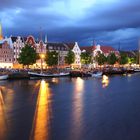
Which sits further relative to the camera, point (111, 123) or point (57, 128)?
point (111, 123)

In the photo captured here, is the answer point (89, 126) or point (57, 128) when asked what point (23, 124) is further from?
point (89, 126)

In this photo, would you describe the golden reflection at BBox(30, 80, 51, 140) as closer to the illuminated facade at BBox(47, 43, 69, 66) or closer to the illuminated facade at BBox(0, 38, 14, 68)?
the illuminated facade at BBox(0, 38, 14, 68)

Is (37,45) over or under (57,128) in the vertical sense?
over

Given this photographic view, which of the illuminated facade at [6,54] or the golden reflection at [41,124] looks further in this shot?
the illuminated facade at [6,54]

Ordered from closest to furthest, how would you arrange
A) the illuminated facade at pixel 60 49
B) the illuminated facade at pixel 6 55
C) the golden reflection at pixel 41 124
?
the golden reflection at pixel 41 124 < the illuminated facade at pixel 6 55 < the illuminated facade at pixel 60 49

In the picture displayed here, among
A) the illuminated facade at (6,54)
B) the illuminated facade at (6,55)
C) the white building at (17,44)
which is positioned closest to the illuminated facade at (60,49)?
the white building at (17,44)

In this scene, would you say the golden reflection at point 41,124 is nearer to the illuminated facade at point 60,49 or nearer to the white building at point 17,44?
the white building at point 17,44

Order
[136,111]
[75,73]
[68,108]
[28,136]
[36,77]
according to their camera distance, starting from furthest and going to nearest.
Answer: [75,73] → [36,77] → [68,108] → [136,111] → [28,136]

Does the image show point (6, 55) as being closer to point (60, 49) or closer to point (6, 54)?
point (6, 54)

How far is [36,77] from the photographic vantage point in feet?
310

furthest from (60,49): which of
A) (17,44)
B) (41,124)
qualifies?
(41,124)

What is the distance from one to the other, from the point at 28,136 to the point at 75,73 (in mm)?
87192

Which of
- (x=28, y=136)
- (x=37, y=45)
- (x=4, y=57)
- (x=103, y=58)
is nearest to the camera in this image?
(x=28, y=136)

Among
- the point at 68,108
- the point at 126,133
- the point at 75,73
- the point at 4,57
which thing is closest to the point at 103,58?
the point at 4,57
